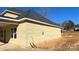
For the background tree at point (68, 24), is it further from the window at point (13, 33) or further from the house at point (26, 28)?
the window at point (13, 33)

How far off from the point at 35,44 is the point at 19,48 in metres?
0.32

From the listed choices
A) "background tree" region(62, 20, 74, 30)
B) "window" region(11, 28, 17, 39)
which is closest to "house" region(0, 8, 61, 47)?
"window" region(11, 28, 17, 39)

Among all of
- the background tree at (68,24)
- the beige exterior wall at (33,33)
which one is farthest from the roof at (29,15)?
the background tree at (68,24)

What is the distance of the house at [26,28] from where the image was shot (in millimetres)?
7422

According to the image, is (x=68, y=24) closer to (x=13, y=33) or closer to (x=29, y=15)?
(x=29, y=15)

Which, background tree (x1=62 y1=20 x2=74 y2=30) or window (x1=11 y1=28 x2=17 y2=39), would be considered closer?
background tree (x1=62 y1=20 x2=74 y2=30)

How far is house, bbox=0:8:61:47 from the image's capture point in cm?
742

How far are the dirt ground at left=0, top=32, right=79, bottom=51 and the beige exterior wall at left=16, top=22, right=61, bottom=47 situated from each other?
0.29 feet

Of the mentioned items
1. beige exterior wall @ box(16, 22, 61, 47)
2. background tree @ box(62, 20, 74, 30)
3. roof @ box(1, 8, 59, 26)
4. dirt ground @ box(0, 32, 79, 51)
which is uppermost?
roof @ box(1, 8, 59, 26)

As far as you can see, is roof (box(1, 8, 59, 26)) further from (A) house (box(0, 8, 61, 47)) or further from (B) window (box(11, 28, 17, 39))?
(B) window (box(11, 28, 17, 39))
